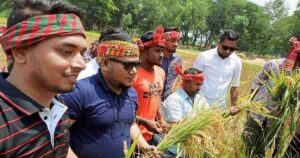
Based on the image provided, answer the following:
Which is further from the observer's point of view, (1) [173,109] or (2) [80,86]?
(1) [173,109]

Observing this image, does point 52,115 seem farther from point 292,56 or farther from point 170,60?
point 170,60

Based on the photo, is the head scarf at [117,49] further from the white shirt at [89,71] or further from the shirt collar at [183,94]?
the shirt collar at [183,94]

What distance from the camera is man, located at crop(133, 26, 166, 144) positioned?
368cm

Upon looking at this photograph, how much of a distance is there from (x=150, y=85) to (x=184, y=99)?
1.13 feet

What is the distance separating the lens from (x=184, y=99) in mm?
3846

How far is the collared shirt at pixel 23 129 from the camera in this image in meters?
1.48

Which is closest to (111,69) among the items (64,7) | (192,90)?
(64,7)

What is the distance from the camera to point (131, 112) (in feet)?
8.85

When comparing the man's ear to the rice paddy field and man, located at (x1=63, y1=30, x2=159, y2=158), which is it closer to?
man, located at (x1=63, y1=30, x2=159, y2=158)

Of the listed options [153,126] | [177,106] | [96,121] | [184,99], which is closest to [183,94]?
[184,99]

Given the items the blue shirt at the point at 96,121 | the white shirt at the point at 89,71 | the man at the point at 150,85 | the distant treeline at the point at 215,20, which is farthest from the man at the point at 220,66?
the distant treeline at the point at 215,20

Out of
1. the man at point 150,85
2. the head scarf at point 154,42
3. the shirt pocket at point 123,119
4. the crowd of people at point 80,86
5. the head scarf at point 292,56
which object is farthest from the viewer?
the head scarf at point 154,42

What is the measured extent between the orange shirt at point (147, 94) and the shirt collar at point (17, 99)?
2.14 metres

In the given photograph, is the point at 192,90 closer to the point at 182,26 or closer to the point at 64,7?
the point at 64,7
